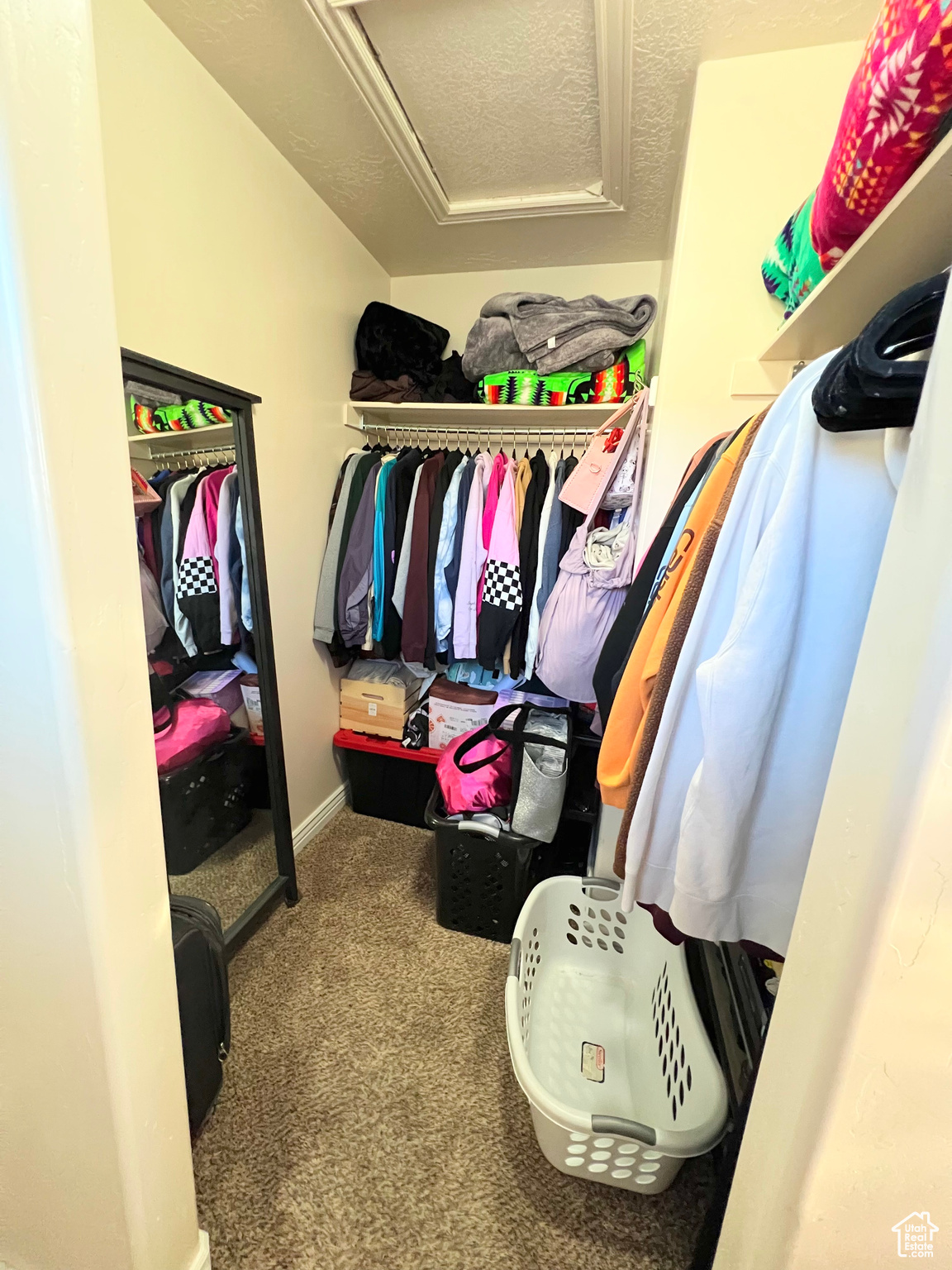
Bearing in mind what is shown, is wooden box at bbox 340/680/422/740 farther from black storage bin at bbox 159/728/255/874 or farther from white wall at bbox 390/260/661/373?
white wall at bbox 390/260/661/373

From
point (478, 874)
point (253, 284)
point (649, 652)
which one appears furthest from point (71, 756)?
point (253, 284)

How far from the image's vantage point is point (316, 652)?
194 centimetres

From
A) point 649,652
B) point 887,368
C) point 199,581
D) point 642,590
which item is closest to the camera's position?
point 887,368

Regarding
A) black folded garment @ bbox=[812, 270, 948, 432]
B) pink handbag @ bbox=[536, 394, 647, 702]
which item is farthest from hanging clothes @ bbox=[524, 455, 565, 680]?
black folded garment @ bbox=[812, 270, 948, 432]

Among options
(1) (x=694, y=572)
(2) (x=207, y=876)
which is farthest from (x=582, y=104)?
(2) (x=207, y=876)

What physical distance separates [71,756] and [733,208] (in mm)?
1694

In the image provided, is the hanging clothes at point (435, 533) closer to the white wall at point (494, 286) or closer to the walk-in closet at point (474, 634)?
the walk-in closet at point (474, 634)

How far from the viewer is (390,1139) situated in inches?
41.4

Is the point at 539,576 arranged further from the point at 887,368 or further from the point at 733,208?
the point at 887,368

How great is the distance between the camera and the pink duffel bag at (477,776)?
151 cm

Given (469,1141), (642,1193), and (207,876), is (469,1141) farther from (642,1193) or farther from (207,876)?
(207,876)

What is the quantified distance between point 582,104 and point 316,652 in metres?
1.82

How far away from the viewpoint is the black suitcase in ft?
3.18

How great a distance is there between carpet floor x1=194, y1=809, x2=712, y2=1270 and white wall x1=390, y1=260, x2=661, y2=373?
7.86 ft
